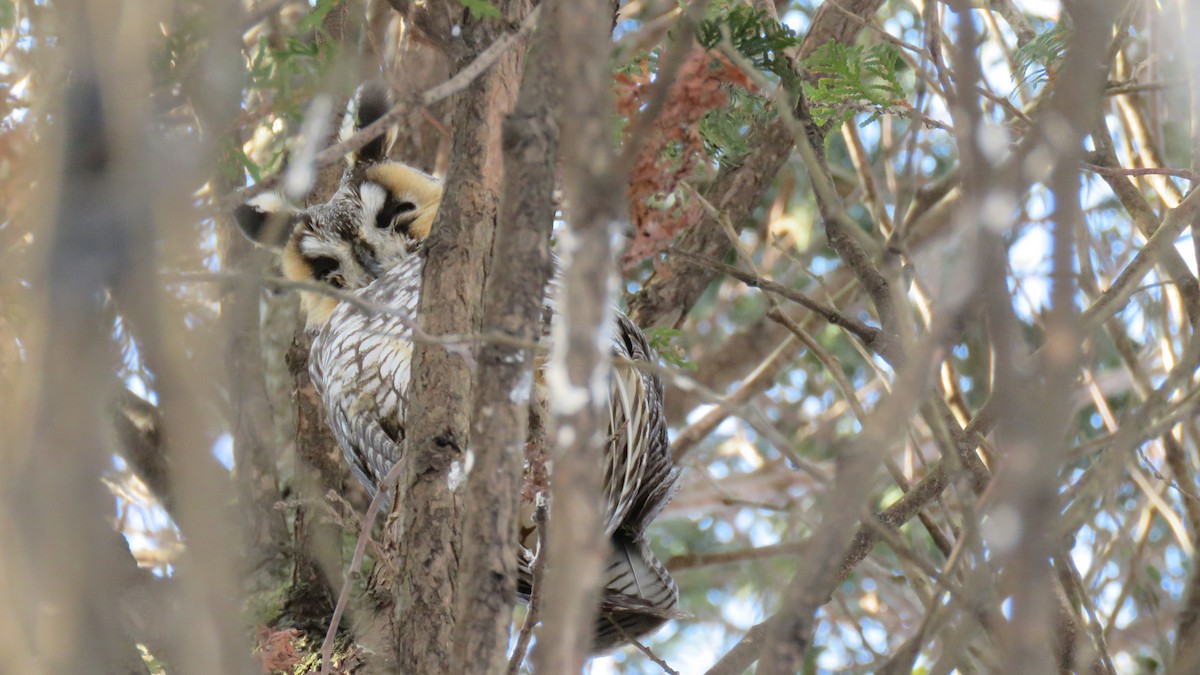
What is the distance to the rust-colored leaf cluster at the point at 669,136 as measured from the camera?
2.18 meters

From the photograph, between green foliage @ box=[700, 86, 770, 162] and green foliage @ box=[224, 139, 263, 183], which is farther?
green foliage @ box=[700, 86, 770, 162]

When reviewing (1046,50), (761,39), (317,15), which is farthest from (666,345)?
(317,15)

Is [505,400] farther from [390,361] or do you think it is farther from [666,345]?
[666,345]

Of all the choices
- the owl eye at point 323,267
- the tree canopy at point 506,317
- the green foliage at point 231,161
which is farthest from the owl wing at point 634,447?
the owl eye at point 323,267

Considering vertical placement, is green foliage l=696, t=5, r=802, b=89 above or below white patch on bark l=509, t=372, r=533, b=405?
above

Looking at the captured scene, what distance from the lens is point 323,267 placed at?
326 cm

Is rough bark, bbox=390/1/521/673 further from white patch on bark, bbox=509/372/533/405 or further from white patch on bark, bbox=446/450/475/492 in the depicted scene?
white patch on bark, bbox=509/372/533/405

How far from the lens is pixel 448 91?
1486 mm

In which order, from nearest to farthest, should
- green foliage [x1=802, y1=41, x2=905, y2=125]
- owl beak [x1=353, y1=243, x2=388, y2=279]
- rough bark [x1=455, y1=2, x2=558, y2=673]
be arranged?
1. rough bark [x1=455, y1=2, x2=558, y2=673]
2. green foliage [x1=802, y1=41, x2=905, y2=125]
3. owl beak [x1=353, y1=243, x2=388, y2=279]

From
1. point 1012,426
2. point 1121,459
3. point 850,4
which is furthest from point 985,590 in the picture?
point 850,4

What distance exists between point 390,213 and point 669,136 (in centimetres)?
113

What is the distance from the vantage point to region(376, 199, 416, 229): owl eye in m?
3.15

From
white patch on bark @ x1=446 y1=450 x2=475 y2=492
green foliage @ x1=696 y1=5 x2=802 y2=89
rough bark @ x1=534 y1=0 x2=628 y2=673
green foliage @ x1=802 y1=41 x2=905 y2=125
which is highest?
green foliage @ x1=696 y1=5 x2=802 y2=89

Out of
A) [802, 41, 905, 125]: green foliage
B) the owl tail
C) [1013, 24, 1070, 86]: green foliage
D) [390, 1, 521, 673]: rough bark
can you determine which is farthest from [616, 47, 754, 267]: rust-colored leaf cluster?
the owl tail
